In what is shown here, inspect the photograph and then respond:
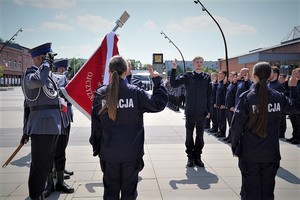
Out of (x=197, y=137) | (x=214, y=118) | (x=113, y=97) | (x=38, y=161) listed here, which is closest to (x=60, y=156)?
(x=38, y=161)

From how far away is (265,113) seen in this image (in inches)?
132

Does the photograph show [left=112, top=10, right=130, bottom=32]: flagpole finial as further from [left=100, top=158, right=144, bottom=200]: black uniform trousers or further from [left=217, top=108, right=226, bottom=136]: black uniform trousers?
[left=217, top=108, right=226, bottom=136]: black uniform trousers

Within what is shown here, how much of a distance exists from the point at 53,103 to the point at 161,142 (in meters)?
4.96

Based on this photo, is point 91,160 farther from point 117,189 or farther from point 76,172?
point 117,189

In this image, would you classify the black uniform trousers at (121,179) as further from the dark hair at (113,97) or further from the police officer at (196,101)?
the police officer at (196,101)

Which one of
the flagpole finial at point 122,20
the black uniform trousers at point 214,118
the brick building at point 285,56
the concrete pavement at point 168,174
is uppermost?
the brick building at point 285,56

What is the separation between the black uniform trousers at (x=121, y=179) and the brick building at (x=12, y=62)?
232 ft

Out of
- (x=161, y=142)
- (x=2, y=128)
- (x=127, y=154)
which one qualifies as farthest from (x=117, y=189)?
(x=2, y=128)

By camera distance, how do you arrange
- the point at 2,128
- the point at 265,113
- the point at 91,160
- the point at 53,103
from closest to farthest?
the point at 265,113 → the point at 53,103 → the point at 91,160 → the point at 2,128

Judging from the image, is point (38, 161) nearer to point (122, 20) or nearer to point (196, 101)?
point (122, 20)

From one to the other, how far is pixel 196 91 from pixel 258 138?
106 inches

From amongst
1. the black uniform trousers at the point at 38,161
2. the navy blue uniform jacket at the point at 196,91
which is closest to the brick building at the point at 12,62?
the navy blue uniform jacket at the point at 196,91

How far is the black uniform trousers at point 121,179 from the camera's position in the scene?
3.17m

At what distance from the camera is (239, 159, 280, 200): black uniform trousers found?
3482mm
